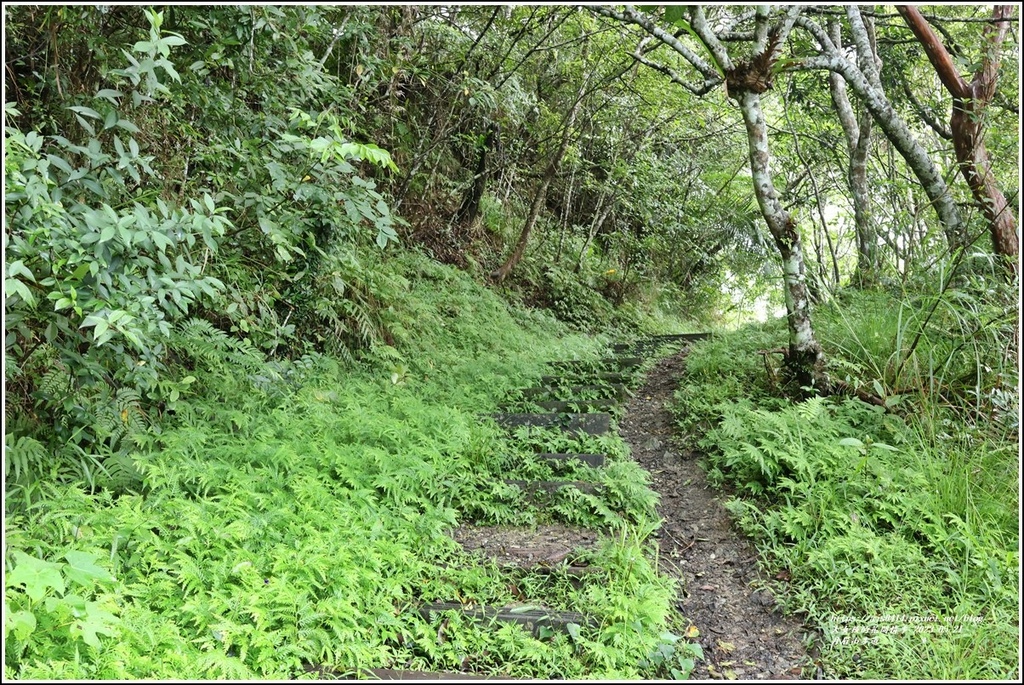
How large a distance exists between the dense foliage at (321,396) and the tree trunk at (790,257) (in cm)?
25

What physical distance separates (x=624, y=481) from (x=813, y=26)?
14.1 feet

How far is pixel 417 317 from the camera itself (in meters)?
7.38

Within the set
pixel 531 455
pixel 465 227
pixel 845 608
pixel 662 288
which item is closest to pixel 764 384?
pixel 531 455

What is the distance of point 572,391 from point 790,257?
2.41 metres

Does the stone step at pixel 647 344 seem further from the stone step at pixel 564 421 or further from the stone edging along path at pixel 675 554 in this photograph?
the stone step at pixel 564 421

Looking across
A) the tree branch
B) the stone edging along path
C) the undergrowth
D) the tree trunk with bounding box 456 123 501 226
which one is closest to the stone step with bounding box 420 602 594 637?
the stone edging along path

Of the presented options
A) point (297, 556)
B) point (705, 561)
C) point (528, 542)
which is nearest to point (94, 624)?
point (297, 556)

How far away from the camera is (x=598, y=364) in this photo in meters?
7.96

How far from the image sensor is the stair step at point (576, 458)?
4605 mm

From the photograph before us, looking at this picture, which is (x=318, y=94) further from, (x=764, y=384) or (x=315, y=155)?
(x=764, y=384)

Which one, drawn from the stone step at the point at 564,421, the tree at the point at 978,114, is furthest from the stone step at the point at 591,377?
the tree at the point at 978,114

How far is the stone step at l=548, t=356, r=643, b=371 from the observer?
7730mm

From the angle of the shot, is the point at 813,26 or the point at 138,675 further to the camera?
the point at 813,26

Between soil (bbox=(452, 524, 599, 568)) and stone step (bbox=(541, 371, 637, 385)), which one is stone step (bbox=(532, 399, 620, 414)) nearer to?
stone step (bbox=(541, 371, 637, 385))
